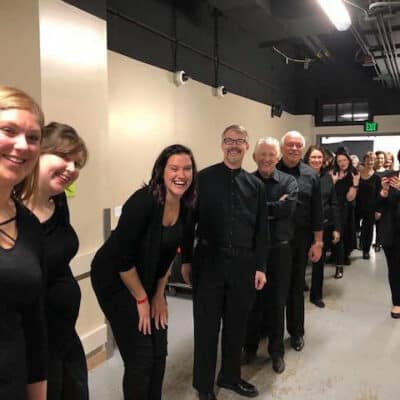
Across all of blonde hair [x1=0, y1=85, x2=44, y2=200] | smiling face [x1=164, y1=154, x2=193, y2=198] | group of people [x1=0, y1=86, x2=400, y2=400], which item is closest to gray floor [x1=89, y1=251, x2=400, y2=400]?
group of people [x1=0, y1=86, x2=400, y2=400]

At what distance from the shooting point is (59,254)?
136 centimetres

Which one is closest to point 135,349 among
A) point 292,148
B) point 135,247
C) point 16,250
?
point 135,247

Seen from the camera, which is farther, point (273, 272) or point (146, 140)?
point (146, 140)

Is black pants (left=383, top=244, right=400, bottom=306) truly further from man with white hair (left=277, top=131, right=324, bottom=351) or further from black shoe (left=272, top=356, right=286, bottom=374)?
black shoe (left=272, top=356, right=286, bottom=374)

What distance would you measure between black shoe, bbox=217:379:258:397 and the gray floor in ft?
0.11

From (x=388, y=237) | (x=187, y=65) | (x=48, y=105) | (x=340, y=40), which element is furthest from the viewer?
(x=340, y=40)

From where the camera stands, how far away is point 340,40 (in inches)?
318

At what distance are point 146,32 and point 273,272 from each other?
254 centimetres

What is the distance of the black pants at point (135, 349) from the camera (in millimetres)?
1791

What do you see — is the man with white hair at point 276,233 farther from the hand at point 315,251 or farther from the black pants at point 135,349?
the black pants at point 135,349

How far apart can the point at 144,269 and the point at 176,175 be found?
0.43 meters

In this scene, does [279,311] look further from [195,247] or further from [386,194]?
[386,194]

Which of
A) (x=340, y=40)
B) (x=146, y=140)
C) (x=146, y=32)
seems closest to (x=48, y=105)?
(x=146, y=140)

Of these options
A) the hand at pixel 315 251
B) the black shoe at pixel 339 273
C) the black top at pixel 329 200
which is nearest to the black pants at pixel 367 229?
the black shoe at pixel 339 273
